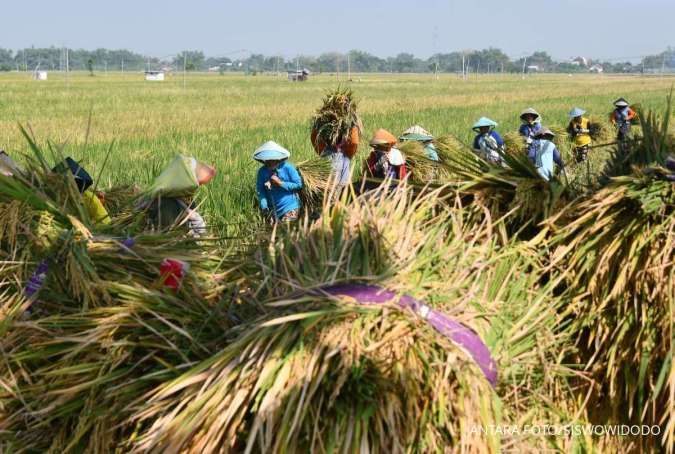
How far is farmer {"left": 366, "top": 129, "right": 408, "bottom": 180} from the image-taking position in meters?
5.86

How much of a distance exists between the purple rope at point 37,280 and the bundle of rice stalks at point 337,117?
14.0 ft

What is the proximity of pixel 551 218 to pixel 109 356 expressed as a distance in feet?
5.79

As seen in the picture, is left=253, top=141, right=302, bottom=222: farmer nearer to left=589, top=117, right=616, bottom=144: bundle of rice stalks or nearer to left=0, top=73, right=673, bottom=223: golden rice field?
left=0, top=73, right=673, bottom=223: golden rice field

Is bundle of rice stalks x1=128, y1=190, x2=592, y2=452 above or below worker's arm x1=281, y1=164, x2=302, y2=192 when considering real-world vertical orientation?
below

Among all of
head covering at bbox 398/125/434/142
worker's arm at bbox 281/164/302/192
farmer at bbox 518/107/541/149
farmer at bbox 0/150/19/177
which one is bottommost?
worker's arm at bbox 281/164/302/192

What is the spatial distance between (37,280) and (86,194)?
2.93 ft

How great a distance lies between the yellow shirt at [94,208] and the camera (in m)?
3.55

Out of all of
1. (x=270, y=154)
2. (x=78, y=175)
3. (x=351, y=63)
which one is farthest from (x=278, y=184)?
(x=351, y=63)

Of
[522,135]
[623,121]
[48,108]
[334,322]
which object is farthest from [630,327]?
[48,108]

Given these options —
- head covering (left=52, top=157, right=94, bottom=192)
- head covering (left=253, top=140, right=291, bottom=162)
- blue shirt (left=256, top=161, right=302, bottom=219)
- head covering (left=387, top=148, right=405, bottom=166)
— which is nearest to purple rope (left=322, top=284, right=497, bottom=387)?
head covering (left=52, top=157, right=94, bottom=192)

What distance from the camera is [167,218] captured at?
4.32 m

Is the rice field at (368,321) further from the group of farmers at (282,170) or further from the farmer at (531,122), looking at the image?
the farmer at (531,122)

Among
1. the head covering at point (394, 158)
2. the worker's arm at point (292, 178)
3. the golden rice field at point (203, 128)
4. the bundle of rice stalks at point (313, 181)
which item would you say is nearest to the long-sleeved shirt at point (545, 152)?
the head covering at point (394, 158)

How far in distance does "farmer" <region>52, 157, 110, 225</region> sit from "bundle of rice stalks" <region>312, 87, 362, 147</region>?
334cm
